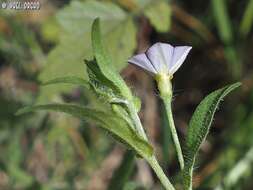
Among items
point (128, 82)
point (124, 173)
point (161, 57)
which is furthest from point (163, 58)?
point (128, 82)

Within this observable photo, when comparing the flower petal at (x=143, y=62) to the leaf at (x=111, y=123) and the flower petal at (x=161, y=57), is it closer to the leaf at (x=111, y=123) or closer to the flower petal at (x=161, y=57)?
the flower petal at (x=161, y=57)

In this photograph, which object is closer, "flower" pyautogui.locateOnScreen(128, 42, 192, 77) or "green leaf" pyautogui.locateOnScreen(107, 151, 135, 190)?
"flower" pyautogui.locateOnScreen(128, 42, 192, 77)

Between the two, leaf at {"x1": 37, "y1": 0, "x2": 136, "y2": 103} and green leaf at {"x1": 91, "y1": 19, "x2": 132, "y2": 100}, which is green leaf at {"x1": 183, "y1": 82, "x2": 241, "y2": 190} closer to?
green leaf at {"x1": 91, "y1": 19, "x2": 132, "y2": 100}

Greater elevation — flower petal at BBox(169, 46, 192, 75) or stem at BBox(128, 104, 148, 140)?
flower petal at BBox(169, 46, 192, 75)

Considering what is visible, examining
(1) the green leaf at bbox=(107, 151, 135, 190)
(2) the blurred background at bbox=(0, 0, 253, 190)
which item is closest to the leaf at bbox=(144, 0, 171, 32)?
(2) the blurred background at bbox=(0, 0, 253, 190)

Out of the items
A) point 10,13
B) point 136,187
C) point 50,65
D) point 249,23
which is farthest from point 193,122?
point 10,13

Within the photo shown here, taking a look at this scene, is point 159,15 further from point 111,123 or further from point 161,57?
point 111,123
